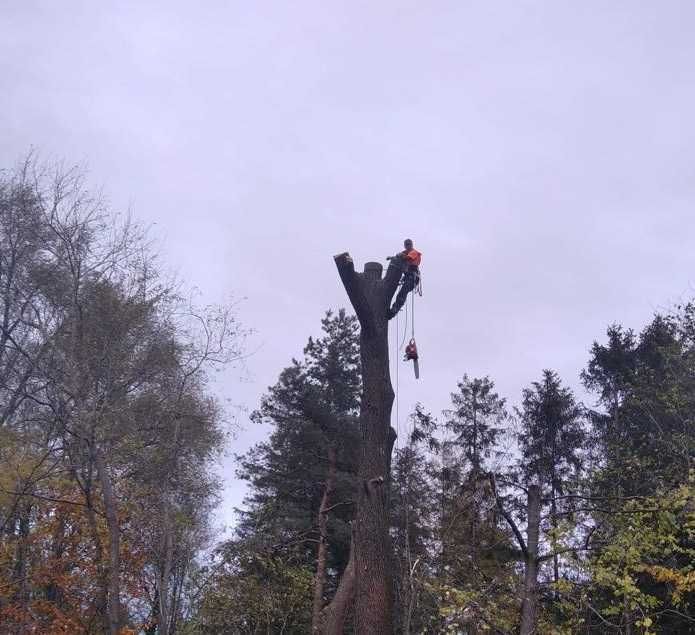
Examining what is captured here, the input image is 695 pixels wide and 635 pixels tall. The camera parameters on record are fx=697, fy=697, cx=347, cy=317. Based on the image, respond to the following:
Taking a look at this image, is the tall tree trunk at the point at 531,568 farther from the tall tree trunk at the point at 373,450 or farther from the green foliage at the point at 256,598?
the green foliage at the point at 256,598

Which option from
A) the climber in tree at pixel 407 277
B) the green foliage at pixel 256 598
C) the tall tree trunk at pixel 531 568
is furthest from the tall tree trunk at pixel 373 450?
the green foliage at pixel 256 598

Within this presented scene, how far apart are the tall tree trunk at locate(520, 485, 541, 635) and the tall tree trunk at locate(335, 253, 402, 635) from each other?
4.23 feet

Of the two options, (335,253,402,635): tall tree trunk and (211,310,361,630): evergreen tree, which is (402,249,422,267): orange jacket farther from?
(211,310,361,630): evergreen tree

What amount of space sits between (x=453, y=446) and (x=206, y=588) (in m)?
10.0

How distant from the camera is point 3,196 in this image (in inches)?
561

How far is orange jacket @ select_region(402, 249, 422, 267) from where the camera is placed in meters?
7.90

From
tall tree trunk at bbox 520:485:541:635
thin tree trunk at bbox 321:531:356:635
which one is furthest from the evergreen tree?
tall tree trunk at bbox 520:485:541:635

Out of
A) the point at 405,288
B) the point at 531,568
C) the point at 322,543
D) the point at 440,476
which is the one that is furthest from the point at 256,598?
the point at 531,568

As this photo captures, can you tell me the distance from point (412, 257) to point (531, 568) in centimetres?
353

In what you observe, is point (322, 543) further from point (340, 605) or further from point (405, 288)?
point (405, 288)

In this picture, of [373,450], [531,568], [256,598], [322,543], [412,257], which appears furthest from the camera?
[322,543]

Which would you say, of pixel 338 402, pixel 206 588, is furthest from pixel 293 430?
pixel 206 588

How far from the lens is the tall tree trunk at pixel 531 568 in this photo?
598 cm

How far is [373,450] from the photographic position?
7117 mm
